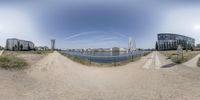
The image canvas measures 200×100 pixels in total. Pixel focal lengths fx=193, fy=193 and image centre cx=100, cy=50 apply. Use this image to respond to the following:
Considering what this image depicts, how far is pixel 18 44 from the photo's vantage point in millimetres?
12812

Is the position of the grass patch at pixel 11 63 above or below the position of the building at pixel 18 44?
below

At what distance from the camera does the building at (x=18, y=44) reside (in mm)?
12258

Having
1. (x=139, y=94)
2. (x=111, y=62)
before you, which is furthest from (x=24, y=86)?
(x=111, y=62)

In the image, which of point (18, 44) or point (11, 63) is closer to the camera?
point (18, 44)

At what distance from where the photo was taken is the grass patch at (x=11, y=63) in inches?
580

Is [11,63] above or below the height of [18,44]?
below

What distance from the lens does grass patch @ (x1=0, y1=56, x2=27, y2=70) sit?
14.7 metres

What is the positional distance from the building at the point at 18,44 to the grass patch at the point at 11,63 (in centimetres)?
217

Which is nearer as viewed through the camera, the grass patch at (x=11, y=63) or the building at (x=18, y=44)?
the building at (x=18, y=44)

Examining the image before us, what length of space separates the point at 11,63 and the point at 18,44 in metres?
3.63

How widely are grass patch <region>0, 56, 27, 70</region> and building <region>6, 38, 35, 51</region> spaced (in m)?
2.17

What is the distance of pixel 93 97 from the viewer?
301 inches

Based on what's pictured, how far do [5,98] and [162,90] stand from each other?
6612 mm

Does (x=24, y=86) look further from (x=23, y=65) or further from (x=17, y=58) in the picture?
(x=17, y=58)
